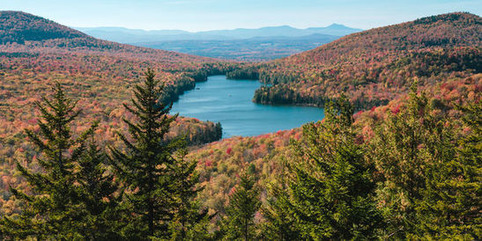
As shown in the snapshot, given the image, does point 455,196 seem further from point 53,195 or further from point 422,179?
point 53,195

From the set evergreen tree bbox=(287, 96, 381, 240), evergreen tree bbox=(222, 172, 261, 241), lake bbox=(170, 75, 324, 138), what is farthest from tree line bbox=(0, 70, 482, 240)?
lake bbox=(170, 75, 324, 138)

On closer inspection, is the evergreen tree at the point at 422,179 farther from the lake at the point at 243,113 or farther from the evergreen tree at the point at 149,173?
the lake at the point at 243,113

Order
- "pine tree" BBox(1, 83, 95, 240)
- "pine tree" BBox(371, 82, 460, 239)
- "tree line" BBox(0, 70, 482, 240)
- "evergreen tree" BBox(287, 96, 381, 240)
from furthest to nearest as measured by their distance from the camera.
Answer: "pine tree" BBox(1, 83, 95, 240) → "pine tree" BBox(371, 82, 460, 239) → "tree line" BBox(0, 70, 482, 240) → "evergreen tree" BBox(287, 96, 381, 240)

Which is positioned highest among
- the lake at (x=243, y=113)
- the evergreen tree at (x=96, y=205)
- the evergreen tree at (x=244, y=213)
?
the evergreen tree at (x=96, y=205)

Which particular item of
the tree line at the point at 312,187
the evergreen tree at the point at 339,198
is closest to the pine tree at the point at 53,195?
the tree line at the point at 312,187

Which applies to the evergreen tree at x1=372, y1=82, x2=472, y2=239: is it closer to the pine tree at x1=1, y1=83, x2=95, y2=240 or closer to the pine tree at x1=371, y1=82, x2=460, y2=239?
the pine tree at x1=371, y1=82, x2=460, y2=239

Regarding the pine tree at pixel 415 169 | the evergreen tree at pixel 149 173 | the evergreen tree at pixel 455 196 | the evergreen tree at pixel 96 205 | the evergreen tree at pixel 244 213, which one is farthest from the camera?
the evergreen tree at pixel 244 213

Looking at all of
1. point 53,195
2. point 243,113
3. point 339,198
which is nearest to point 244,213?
point 339,198

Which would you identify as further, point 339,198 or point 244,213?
point 244,213
